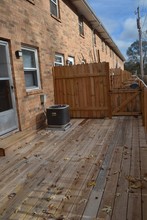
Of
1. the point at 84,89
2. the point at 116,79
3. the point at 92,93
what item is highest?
the point at 116,79

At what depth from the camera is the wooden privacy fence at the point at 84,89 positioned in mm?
8766

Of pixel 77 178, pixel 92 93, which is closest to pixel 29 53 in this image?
pixel 92 93

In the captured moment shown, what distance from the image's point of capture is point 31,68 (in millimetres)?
7609

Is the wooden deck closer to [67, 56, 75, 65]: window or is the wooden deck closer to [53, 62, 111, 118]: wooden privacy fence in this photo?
[53, 62, 111, 118]: wooden privacy fence

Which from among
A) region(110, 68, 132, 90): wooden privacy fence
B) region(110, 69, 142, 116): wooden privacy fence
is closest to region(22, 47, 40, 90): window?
region(110, 69, 142, 116): wooden privacy fence

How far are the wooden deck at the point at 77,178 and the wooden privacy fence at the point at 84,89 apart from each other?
8.13 ft

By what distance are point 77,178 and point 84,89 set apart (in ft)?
17.9

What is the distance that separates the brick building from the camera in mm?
6246

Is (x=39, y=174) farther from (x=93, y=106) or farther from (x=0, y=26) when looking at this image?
(x=93, y=106)

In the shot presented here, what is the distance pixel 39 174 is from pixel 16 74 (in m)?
3.26

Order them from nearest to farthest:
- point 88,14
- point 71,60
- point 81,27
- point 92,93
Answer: point 92,93 < point 71,60 < point 88,14 < point 81,27

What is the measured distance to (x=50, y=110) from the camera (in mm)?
7621

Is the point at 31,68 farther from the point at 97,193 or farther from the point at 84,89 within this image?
the point at 97,193

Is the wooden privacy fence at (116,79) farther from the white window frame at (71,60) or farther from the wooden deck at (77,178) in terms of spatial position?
the wooden deck at (77,178)
